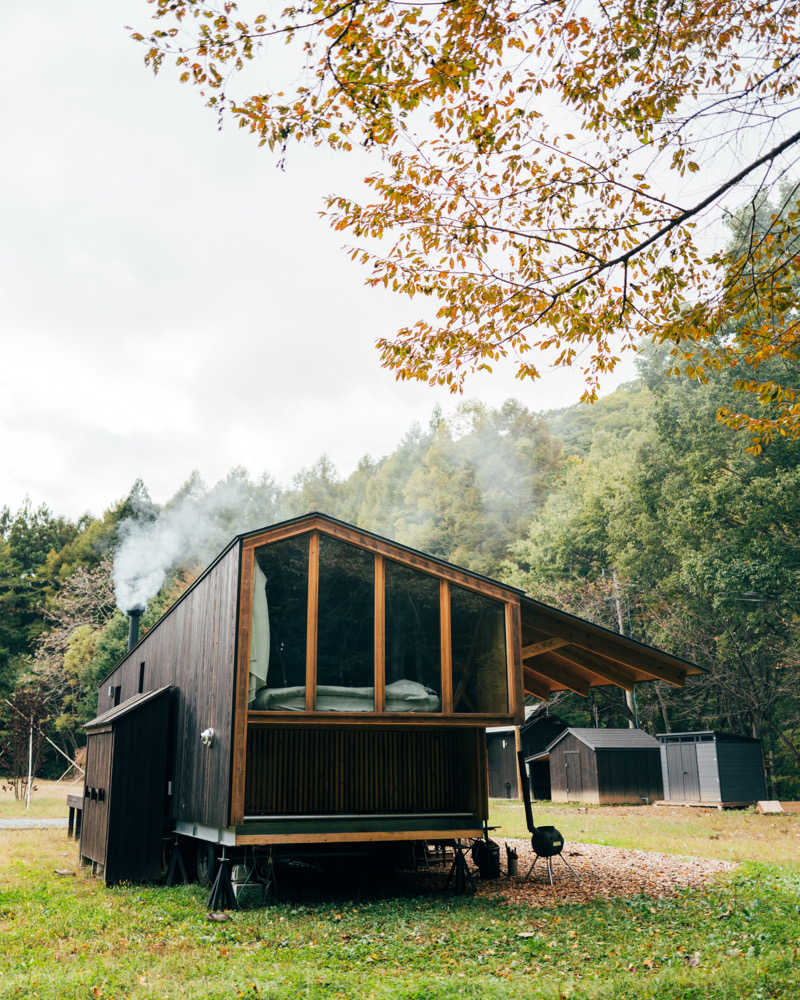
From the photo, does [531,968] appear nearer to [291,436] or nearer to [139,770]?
[139,770]

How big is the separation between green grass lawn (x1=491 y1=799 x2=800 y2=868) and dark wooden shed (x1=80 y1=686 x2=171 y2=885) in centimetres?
750

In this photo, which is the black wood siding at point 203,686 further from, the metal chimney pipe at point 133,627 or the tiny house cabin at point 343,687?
the metal chimney pipe at point 133,627

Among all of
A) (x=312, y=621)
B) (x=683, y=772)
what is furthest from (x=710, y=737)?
(x=312, y=621)

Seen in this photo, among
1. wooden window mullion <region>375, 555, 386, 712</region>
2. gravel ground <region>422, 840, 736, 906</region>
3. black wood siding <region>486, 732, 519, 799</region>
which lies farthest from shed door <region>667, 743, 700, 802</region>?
wooden window mullion <region>375, 555, 386, 712</region>

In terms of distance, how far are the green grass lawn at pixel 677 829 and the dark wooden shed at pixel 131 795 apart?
7504 millimetres

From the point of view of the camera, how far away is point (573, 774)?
26.8 m

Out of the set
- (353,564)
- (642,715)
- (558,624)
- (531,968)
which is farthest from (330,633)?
(642,715)

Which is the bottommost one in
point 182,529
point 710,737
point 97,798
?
point 97,798

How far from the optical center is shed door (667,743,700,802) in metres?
23.3

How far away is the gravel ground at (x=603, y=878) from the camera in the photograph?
28.8 ft

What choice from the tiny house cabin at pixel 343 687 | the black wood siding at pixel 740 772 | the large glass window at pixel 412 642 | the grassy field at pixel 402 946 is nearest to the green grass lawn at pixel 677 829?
the black wood siding at pixel 740 772

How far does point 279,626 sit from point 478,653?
247 cm

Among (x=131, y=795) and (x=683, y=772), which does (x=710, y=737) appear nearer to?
(x=683, y=772)

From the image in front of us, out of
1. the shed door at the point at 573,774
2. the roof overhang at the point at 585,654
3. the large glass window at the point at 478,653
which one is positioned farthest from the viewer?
the shed door at the point at 573,774
